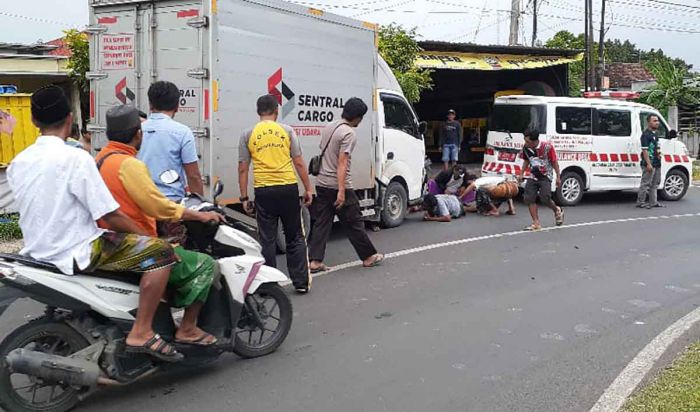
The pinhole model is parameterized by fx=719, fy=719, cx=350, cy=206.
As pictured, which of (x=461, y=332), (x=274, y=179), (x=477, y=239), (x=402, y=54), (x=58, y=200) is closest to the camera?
(x=58, y=200)

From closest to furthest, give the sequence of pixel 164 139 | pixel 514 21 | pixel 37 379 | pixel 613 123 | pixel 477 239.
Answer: pixel 37 379
pixel 164 139
pixel 477 239
pixel 613 123
pixel 514 21

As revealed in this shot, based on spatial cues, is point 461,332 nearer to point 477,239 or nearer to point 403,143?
point 477,239

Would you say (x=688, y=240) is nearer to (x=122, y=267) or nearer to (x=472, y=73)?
(x=122, y=267)

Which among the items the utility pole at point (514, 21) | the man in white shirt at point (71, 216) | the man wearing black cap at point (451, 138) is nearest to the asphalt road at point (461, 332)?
the man in white shirt at point (71, 216)

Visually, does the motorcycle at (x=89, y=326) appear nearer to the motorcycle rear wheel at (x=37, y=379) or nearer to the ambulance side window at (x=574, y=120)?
the motorcycle rear wheel at (x=37, y=379)

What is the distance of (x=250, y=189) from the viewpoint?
8172mm

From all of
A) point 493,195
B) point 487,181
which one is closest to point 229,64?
point 493,195

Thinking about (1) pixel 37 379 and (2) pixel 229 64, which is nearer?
(1) pixel 37 379

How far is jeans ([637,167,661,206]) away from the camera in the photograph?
1390cm

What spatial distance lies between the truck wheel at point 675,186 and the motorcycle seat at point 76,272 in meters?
13.4

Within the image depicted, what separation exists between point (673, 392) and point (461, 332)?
1820 millimetres

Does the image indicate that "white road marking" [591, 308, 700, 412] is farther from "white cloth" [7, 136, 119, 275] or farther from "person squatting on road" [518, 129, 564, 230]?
"person squatting on road" [518, 129, 564, 230]

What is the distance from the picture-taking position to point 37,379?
3.92m

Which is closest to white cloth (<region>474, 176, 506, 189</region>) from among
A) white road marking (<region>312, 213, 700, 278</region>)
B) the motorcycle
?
white road marking (<region>312, 213, 700, 278</region>)
